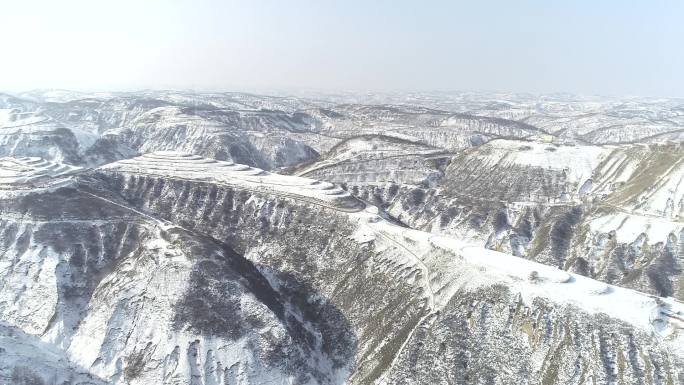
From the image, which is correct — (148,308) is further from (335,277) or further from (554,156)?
(554,156)

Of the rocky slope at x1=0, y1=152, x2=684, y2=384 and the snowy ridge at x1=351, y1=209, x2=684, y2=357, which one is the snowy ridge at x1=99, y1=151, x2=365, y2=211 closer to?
the rocky slope at x1=0, y1=152, x2=684, y2=384

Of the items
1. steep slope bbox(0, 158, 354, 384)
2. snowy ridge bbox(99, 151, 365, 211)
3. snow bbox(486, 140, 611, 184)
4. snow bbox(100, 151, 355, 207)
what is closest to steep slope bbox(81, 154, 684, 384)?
snowy ridge bbox(99, 151, 365, 211)

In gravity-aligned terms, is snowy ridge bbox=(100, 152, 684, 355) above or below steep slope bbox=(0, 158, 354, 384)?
above

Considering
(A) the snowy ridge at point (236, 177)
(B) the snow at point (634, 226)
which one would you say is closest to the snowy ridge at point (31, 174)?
(A) the snowy ridge at point (236, 177)

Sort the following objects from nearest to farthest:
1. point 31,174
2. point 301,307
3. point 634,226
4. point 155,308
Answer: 1. point 155,308
2. point 301,307
3. point 634,226
4. point 31,174

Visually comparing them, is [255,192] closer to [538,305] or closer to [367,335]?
[367,335]

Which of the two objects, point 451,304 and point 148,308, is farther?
point 148,308

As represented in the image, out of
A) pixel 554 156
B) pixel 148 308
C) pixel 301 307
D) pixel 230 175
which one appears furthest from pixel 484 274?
pixel 554 156
